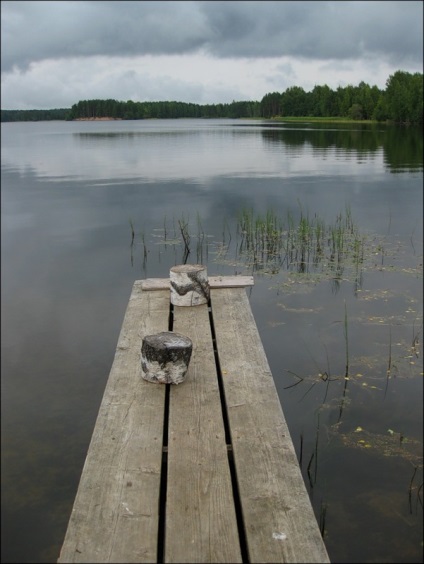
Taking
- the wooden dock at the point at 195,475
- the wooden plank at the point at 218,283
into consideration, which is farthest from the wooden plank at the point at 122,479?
the wooden plank at the point at 218,283

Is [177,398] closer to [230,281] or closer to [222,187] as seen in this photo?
[230,281]

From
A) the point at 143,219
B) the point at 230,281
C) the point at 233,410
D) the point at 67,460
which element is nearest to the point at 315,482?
the point at 233,410

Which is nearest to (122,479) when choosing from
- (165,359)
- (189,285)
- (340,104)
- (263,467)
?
(263,467)

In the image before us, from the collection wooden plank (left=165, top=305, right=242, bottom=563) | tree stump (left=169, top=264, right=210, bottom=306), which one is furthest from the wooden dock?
tree stump (left=169, top=264, right=210, bottom=306)

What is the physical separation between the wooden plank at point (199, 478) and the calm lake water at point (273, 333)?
1.25 metres

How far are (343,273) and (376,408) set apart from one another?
5078mm

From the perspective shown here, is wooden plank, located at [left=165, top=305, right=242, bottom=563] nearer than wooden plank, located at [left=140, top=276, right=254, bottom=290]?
Yes

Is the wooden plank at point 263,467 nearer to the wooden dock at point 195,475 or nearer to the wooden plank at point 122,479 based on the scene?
the wooden dock at point 195,475

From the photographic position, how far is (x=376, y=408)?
573cm

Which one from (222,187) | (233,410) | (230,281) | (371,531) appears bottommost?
(371,531)

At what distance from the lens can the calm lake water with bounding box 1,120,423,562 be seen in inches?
180

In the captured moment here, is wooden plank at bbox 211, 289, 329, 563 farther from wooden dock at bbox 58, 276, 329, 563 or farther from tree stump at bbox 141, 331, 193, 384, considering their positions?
tree stump at bbox 141, 331, 193, 384

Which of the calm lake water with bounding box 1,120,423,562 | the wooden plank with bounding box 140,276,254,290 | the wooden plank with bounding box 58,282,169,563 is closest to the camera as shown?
the wooden plank with bounding box 58,282,169,563

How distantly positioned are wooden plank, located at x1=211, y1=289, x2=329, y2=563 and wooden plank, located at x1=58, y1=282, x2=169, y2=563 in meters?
0.50
